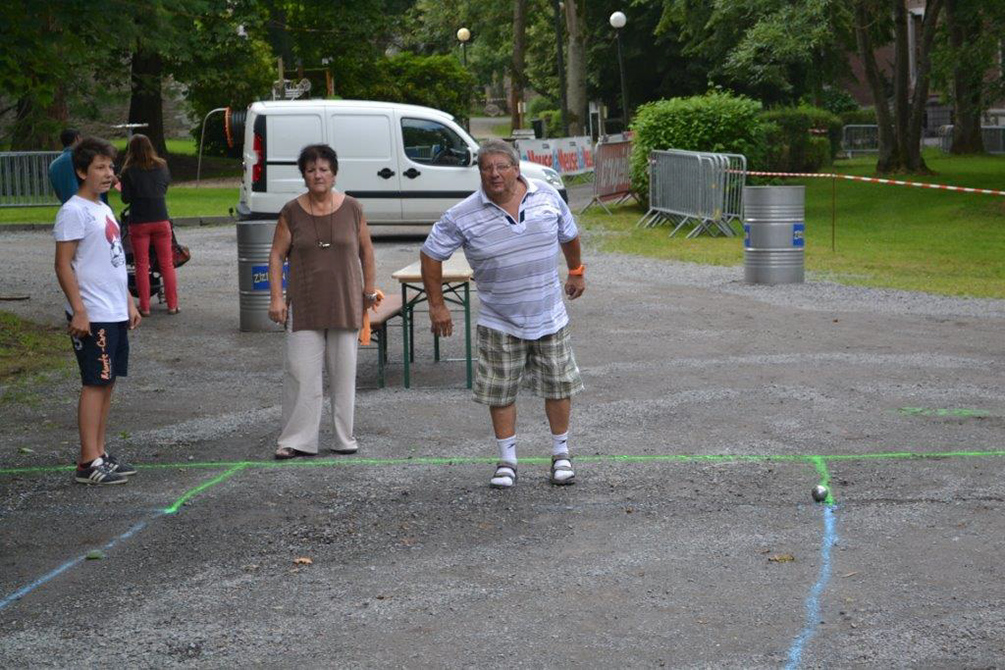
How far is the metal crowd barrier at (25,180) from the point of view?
27062 millimetres

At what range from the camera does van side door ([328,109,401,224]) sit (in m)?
21.1

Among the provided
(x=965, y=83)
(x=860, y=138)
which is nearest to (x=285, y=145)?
(x=965, y=83)

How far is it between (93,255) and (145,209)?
6.67 m

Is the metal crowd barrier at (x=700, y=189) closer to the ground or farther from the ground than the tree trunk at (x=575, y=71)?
closer to the ground

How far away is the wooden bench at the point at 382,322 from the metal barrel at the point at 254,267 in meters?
2.50

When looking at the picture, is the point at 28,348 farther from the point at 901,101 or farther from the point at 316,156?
the point at 901,101

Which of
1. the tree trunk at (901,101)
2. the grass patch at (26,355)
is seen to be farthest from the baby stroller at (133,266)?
the tree trunk at (901,101)

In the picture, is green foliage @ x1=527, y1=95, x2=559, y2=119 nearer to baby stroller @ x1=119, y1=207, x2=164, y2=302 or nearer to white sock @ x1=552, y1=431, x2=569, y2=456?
baby stroller @ x1=119, y1=207, x2=164, y2=302

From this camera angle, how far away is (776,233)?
1575 centimetres

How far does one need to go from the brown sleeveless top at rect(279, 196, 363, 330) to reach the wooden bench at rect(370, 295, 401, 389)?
167cm

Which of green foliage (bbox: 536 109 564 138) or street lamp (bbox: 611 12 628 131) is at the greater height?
street lamp (bbox: 611 12 628 131)

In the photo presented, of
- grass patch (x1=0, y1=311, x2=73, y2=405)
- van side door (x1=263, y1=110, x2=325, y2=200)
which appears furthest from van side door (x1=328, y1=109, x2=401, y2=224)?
grass patch (x1=0, y1=311, x2=73, y2=405)

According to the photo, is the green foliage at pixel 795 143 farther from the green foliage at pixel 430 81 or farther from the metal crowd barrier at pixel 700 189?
the green foliage at pixel 430 81

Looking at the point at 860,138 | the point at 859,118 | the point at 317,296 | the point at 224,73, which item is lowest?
the point at 317,296
